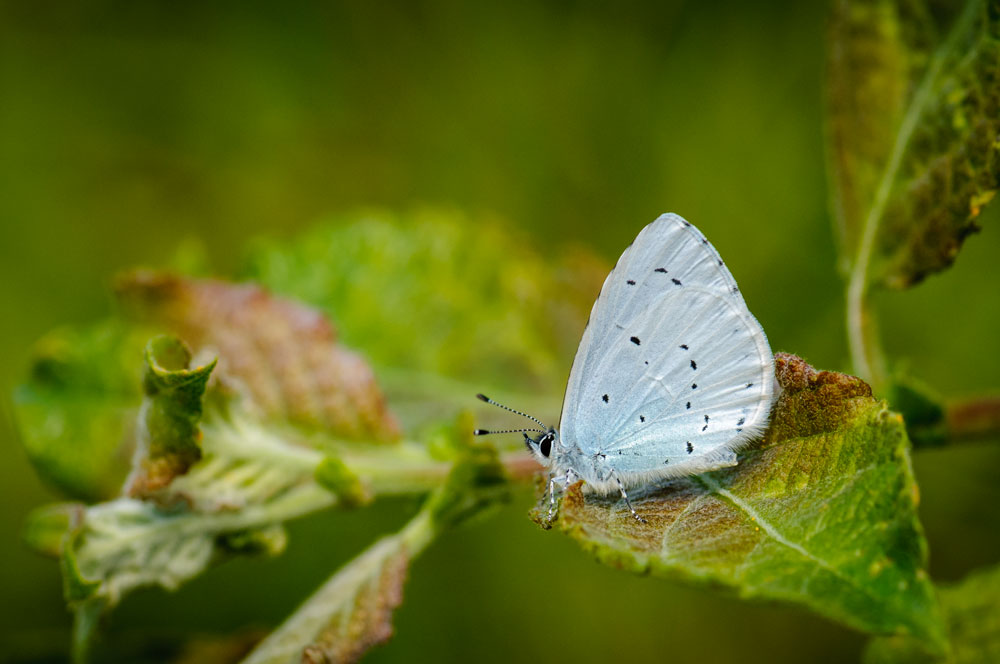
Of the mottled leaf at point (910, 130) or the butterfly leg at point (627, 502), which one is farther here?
the mottled leaf at point (910, 130)

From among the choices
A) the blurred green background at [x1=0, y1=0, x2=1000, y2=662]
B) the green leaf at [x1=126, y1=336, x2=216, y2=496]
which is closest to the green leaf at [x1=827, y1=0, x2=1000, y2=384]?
the blurred green background at [x1=0, y1=0, x2=1000, y2=662]

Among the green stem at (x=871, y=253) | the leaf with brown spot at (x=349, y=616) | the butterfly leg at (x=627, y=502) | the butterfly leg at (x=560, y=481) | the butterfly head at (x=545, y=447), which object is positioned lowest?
the leaf with brown spot at (x=349, y=616)

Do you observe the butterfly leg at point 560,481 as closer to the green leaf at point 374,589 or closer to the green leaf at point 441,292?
the green leaf at point 374,589

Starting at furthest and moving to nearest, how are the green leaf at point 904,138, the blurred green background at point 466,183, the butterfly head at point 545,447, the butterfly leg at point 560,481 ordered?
the blurred green background at point 466,183
the butterfly head at point 545,447
the butterfly leg at point 560,481
the green leaf at point 904,138

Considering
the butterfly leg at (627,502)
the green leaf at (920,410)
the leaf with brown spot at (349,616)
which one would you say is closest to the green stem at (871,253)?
the green leaf at (920,410)

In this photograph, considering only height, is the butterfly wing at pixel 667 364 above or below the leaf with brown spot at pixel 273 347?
below

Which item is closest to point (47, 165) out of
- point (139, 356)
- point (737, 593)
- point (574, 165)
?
point (139, 356)

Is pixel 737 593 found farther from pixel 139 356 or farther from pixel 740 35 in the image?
pixel 740 35
